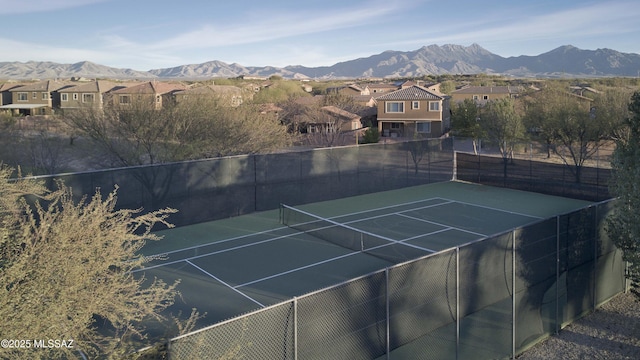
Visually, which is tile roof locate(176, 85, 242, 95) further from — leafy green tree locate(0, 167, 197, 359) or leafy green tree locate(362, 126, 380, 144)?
leafy green tree locate(0, 167, 197, 359)

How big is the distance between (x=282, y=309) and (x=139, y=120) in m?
20.8

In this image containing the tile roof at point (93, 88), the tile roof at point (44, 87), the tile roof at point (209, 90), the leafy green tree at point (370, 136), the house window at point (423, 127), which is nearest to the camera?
the tile roof at point (209, 90)

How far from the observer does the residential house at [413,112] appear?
49344 millimetres

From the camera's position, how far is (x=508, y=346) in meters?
9.32

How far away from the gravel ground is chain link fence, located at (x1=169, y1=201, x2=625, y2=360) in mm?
185

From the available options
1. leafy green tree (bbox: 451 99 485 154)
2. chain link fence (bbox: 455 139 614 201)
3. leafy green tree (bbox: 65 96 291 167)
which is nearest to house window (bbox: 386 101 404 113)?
leafy green tree (bbox: 451 99 485 154)

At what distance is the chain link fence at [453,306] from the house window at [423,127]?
129 feet

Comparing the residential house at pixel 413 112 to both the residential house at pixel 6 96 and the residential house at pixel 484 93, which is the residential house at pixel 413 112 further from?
the residential house at pixel 6 96

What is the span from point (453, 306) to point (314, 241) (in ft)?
29.7

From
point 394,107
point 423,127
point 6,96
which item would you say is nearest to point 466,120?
point 423,127

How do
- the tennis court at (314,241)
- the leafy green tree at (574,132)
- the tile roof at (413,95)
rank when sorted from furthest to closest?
1. the tile roof at (413,95)
2. the leafy green tree at (574,132)
3. the tennis court at (314,241)

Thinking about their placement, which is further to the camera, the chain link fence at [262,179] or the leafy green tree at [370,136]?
the leafy green tree at [370,136]

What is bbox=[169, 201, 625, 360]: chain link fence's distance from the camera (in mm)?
6410

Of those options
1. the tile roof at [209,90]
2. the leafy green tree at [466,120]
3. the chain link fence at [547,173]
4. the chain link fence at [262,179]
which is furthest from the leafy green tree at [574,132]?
the tile roof at [209,90]
